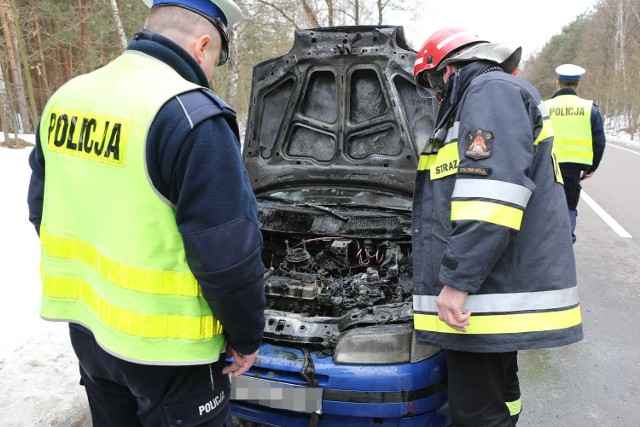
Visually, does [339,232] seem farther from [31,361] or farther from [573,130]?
[573,130]

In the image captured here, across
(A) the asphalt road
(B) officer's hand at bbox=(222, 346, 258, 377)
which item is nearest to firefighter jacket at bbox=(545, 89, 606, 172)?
(A) the asphalt road

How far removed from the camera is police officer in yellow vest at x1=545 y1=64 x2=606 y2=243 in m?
5.16

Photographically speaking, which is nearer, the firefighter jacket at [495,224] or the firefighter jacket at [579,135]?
the firefighter jacket at [495,224]

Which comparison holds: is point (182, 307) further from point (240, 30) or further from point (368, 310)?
point (240, 30)

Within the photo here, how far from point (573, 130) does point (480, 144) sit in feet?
13.0

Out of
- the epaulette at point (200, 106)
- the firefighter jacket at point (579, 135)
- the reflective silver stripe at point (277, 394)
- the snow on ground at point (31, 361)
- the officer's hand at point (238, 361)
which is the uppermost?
the epaulette at point (200, 106)

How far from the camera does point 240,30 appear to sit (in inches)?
703

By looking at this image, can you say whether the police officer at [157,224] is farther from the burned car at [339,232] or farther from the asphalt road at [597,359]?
the asphalt road at [597,359]

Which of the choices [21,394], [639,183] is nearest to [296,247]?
[21,394]

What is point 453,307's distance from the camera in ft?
6.59

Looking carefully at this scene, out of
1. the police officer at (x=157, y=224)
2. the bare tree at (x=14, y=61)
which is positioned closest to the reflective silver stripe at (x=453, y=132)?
the police officer at (x=157, y=224)

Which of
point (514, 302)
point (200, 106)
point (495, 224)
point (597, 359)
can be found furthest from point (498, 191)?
point (597, 359)

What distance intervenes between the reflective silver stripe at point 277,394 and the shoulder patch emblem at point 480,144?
1.32 meters

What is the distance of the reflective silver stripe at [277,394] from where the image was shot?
239cm
